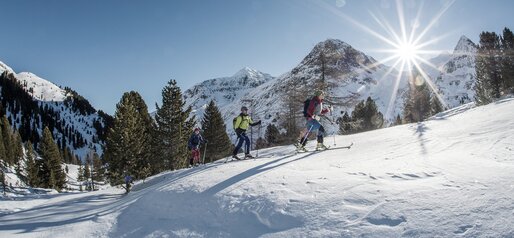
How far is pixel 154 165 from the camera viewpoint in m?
41.4

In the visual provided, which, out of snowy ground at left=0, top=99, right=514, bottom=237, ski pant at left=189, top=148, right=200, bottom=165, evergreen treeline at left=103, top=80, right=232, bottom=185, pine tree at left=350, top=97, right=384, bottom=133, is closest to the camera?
snowy ground at left=0, top=99, right=514, bottom=237

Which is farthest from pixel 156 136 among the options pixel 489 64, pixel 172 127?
pixel 489 64

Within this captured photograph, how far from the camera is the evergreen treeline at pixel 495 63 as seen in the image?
44.3 m

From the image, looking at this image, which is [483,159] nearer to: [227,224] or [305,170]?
[305,170]

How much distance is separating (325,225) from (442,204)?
1.99 metres

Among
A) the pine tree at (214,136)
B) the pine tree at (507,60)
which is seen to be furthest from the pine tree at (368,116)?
the pine tree at (214,136)

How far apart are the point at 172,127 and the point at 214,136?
8387mm

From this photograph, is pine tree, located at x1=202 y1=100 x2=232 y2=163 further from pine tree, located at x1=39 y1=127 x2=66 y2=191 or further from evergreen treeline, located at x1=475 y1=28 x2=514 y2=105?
evergreen treeline, located at x1=475 y1=28 x2=514 y2=105

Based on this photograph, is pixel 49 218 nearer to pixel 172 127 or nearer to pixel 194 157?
pixel 194 157

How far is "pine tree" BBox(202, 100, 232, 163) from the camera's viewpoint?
46.9 m

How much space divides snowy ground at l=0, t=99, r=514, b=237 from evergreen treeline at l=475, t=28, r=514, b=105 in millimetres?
40825

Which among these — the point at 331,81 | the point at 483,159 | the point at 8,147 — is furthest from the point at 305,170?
the point at 8,147

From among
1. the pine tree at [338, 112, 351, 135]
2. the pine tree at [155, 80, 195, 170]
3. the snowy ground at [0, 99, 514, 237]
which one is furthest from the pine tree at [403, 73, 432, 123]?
the snowy ground at [0, 99, 514, 237]

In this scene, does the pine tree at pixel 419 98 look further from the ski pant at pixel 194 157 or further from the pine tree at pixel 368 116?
the ski pant at pixel 194 157
